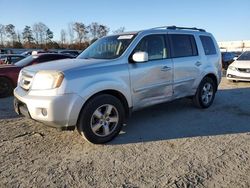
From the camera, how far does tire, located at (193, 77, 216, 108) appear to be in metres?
6.90

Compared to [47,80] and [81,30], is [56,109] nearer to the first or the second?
[47,80]

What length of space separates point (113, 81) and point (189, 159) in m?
1.71

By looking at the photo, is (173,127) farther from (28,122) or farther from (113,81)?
(28,122)

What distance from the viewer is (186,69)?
6285 mm

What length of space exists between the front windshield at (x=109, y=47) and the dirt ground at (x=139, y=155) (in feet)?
4.74

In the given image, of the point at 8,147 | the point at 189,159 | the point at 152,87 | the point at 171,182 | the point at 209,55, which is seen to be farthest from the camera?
the point at 209,55

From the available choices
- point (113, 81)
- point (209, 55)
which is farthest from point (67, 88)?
point (209, 55)

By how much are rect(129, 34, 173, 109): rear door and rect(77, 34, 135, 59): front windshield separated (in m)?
0.25

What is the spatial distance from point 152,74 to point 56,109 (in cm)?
204

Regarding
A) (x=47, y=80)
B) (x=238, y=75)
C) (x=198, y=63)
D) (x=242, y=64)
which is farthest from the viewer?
(x=242, y=64)

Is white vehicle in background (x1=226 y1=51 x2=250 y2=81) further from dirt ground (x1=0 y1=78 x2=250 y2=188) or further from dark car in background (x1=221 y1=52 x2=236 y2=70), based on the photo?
dark car in background (x1=221 y1=52 x2=236 y2=70)

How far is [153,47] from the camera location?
18.7 ft

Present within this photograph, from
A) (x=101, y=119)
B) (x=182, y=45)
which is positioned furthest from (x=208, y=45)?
(x=101, y=119)

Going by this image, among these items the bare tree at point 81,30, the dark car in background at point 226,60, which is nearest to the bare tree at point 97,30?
the bare tree at point 81,30
